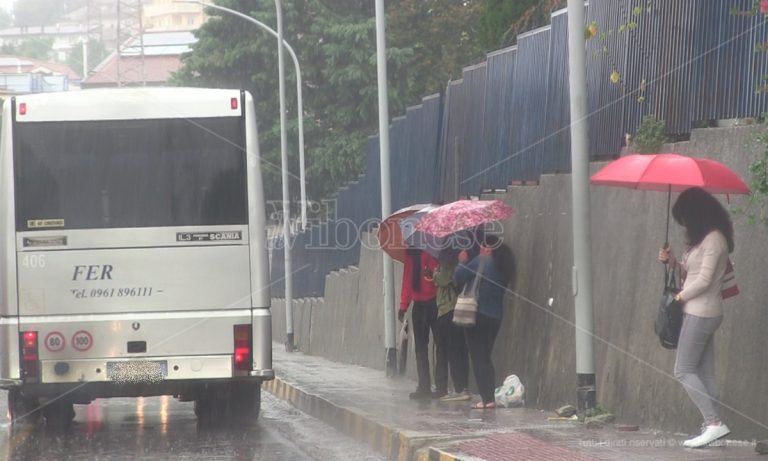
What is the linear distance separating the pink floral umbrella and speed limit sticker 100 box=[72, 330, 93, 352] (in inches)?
132

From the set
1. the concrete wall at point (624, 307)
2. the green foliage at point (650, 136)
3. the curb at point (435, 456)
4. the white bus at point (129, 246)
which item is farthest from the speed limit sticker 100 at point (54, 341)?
the green foliage at point (650, 136)

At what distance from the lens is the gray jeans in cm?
946

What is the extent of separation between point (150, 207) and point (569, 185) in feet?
13.4

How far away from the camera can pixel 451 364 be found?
1476cm

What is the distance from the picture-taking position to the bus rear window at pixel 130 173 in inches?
504

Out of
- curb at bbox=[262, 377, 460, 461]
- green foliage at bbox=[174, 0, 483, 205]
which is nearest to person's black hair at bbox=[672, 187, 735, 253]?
curb at bbox=[262, 377, 460, 461]

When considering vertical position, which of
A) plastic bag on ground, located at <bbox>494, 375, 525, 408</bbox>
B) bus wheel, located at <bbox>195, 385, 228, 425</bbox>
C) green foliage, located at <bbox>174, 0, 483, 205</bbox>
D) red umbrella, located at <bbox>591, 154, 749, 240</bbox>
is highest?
green foliage, located at <bbox>174, 0, 483, 205</bbox>

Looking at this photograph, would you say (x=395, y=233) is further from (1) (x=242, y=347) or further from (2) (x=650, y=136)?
(2) (x=650, y=136)

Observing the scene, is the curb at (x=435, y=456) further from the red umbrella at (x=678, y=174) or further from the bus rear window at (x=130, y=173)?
the bus rear window at (x=130, y=173)

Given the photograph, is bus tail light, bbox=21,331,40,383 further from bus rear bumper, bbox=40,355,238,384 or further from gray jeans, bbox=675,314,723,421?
gray jeans, bbox=675,314,723,421

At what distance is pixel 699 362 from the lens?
955 cm

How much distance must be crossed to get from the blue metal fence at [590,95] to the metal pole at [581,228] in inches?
35.2

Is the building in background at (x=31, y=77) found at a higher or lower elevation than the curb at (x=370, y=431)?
higher

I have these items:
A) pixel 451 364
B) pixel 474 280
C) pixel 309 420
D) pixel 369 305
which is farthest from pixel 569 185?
pixel 369 305
